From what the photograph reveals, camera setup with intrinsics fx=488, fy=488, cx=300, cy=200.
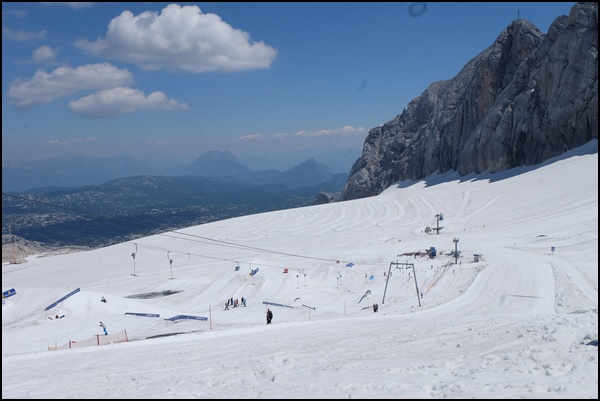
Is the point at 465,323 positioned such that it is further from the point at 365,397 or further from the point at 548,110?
the point at 548,110

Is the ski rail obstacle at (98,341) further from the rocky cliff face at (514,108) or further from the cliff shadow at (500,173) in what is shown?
the rocky cliff face at (514,108)

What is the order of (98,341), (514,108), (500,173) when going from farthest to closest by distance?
(514,108) < (500,173) < (98,341)

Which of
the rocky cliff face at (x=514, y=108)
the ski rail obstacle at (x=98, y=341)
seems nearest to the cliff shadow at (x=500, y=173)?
the rocky cliff face at (x=514, y=108)

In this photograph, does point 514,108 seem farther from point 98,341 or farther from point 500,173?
point 98,341

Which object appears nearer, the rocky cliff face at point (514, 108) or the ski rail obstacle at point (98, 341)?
the ski rail obstacle at point (98, 341)

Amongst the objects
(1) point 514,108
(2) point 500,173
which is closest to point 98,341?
(2) point 500,173

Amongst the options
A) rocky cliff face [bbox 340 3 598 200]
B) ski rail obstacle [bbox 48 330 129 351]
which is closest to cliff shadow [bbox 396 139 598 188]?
rocky cliff face [bbox 340 3 598 200]

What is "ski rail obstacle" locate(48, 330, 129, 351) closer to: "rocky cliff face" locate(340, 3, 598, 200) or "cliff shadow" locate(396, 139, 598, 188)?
"cliff shadow" locate(396, 139, 598, 188)

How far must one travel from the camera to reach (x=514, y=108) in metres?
66.0

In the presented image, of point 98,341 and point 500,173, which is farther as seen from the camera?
point 500,173

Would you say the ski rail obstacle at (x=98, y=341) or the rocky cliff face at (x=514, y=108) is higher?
the rocky cliff face at (x=514, y=108)

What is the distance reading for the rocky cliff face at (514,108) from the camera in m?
57.9

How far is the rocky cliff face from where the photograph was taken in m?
57.9

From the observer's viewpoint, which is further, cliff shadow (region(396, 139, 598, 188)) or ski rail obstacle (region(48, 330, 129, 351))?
cliff shadow (region(396, 139, 598, 188))
